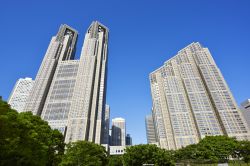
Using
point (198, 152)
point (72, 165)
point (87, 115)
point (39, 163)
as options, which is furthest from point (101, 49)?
point (39, 163)

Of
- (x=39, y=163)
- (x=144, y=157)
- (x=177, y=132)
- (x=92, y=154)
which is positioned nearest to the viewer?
(x=39, y=163)

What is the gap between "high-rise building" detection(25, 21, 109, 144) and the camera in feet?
456

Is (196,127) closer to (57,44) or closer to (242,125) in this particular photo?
(242,125)

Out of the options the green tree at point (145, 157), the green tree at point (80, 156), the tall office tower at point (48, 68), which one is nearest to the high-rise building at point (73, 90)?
the tall office tower at point (48, 68)

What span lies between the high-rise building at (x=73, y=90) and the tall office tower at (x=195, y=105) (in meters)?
59.6

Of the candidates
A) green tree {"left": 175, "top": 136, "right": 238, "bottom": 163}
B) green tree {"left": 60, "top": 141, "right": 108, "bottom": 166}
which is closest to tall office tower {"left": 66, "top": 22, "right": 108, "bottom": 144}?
green tree {"left": 175, "top": 136, "right": 238, "bottom": 163}

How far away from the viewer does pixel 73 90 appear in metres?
157

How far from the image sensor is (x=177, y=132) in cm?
16425

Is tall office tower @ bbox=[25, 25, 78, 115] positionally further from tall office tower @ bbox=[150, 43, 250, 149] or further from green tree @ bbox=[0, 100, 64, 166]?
green tree @ bbox=[0, 100, 64, 166]

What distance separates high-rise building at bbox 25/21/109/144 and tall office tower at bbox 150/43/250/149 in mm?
59629

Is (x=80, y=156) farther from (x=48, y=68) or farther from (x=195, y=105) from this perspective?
(x=195, y=105)

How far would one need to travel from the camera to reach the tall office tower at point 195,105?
15712 centimetres

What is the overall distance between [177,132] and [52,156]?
14053cm

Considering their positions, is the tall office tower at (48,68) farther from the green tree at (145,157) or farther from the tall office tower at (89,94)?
the green tree at (145,157)
